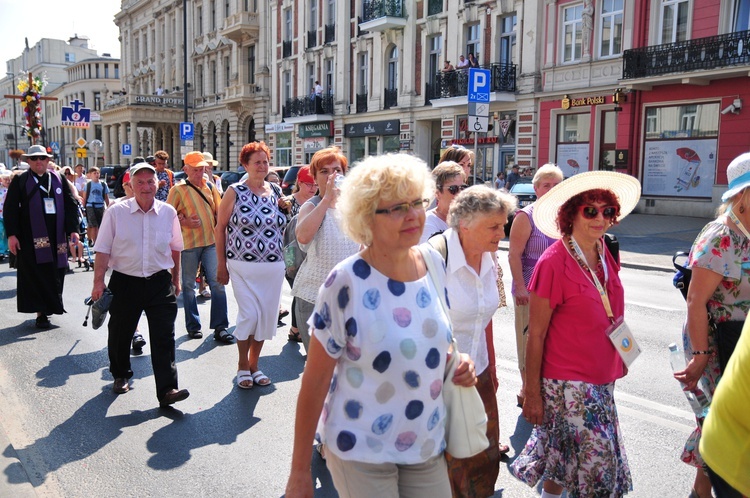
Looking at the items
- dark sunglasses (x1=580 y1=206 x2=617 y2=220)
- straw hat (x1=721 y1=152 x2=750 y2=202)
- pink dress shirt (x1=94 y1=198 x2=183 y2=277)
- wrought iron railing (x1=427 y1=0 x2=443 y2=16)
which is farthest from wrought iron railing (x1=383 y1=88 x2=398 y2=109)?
dark sunglasses (x1=580 y1=206 x2=617 y2=220)

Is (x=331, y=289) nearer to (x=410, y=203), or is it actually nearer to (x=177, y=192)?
(x=410, y=203)

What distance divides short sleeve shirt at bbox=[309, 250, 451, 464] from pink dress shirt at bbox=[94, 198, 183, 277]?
3546mm

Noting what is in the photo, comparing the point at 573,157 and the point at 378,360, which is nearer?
the point at 378,360

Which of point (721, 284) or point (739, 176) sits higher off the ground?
point (739, 176)

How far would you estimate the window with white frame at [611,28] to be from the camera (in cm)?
2322

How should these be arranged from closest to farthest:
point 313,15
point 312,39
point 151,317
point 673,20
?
point 151,317 < point 673,20 < point 312,39 < point 313,15

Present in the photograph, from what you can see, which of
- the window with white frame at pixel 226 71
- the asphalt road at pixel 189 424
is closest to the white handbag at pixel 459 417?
the asphalt road at pixel 189 424

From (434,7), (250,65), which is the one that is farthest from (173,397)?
(250,65)

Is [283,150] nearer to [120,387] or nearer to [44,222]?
[44,222]

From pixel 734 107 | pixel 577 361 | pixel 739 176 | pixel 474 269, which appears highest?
pixel 734 107

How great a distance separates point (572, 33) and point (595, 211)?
23376 millimetres

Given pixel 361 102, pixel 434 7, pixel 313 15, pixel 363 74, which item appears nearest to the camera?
pixel 434 7

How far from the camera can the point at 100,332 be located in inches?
320

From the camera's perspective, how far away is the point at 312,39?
3928 centimetres
